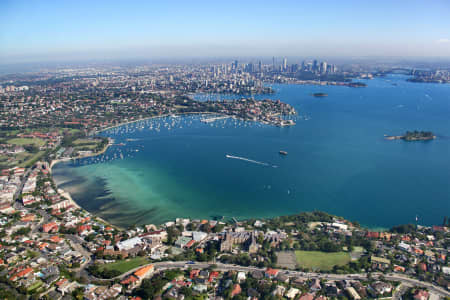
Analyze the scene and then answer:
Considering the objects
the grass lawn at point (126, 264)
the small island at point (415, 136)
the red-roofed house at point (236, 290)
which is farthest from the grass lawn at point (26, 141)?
the small island at point (415, 136)

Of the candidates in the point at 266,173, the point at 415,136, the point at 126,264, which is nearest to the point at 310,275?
the point at 126,264

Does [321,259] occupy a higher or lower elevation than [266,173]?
lower

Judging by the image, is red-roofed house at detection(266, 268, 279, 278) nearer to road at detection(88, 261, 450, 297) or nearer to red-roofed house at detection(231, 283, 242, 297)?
road at detection(88, 261, 450, 297)

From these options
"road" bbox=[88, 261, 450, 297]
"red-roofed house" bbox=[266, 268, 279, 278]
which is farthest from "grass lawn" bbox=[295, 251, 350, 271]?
"red-roofed house" bbox=[266, 268, 279, 278]

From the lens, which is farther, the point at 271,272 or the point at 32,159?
the point at 32,159

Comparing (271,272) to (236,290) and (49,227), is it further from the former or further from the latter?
(49,227)
